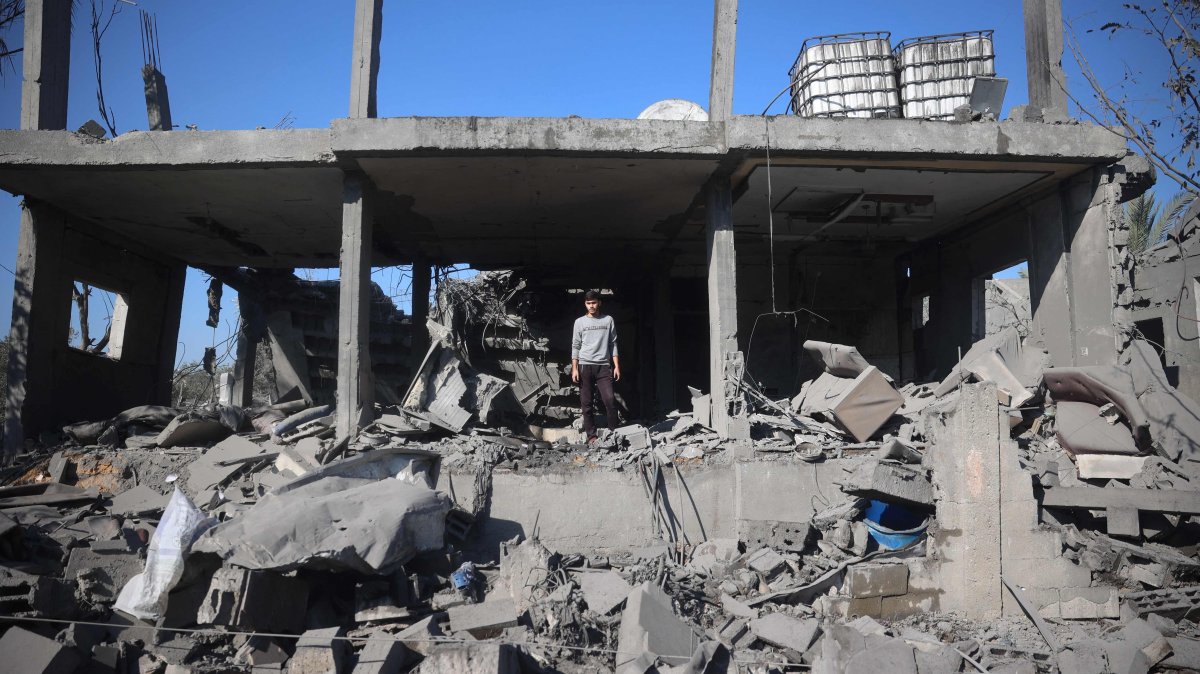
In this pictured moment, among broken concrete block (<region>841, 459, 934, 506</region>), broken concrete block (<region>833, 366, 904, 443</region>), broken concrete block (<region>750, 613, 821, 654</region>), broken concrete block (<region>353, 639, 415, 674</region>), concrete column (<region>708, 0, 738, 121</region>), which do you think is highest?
concrete column (<region>708, 0, 738, 121</region>)

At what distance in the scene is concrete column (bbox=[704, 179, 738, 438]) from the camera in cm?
723

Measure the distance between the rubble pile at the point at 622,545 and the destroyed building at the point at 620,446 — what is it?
0.03m

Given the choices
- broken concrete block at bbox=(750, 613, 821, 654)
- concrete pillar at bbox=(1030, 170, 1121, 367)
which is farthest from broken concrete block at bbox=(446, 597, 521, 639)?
concrete pillar at bbox=(1030, 170, 1121, 367)

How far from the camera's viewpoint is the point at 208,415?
26.2ft

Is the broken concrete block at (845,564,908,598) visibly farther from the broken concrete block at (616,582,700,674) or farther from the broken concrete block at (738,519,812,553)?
the broken concrete block at (616,582,700,674)

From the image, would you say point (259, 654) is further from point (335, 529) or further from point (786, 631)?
point (786, 631)

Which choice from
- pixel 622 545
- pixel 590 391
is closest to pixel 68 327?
pixel 590 391

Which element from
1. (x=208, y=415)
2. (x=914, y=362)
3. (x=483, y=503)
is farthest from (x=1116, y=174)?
(x=208, y=415)

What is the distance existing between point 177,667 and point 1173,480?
26.4ft

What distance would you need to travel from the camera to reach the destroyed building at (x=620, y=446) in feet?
16.3

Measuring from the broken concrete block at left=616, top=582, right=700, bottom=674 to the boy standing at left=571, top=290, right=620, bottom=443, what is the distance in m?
2.87

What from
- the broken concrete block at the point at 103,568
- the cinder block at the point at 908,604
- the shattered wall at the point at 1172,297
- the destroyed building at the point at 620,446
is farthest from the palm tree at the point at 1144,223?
the broken concrete block at the point at 103,568

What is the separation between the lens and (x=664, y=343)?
→ 1118cm

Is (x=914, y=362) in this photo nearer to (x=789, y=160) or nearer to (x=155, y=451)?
(x=789, y=160)
